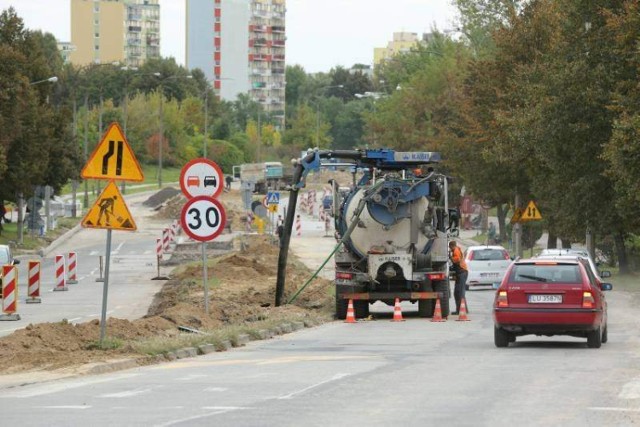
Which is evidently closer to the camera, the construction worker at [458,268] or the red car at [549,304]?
the red car at [549,304]

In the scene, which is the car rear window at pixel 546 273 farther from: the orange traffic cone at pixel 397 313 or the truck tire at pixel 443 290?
the truck tire at pixel 443 290

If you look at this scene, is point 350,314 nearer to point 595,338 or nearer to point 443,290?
point 443,290

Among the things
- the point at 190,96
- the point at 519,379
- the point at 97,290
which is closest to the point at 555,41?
the point at 97,290

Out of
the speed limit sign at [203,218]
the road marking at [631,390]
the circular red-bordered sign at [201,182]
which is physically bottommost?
the road marking at [631,390]

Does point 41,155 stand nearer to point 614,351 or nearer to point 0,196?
point 0,196

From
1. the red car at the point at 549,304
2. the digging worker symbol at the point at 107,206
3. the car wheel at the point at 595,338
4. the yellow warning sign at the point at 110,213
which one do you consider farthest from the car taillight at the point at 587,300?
the digging worker symbol at the point at 107,206

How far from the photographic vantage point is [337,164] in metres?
32.9

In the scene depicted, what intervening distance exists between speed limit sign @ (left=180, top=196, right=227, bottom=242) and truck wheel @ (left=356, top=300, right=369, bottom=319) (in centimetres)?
831

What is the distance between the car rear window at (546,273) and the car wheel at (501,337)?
0.82m

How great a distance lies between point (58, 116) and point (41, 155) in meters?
7.73

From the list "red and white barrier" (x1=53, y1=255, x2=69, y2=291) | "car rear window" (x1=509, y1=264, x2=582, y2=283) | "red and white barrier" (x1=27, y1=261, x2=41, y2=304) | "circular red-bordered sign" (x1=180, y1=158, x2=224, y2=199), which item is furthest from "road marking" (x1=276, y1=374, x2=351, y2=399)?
"red and white barrier" (x1=53, y1=255, x2=69, y2=291)

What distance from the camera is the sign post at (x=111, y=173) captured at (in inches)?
763

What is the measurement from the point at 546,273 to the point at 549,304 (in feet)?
1.93

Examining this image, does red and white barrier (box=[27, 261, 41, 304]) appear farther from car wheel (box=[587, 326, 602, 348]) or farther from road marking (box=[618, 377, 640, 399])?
road marking (box=[618, 377, 640, 399])
